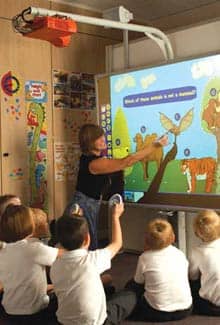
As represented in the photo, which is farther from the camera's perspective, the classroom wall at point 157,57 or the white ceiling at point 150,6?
the white ceiling at point 150,6

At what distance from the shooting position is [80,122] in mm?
4801

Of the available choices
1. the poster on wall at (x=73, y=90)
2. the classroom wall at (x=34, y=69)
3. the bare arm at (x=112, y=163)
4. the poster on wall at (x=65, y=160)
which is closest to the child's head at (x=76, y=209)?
the bare arm at (x=112, y=163)

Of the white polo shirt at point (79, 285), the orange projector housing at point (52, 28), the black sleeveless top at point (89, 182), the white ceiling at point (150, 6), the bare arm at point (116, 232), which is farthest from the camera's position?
the white ceiling at point (150, 6)

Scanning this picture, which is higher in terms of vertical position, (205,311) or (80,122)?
(80,122)

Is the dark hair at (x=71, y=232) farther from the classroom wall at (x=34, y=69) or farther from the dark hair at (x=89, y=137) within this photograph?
the classroom wall at (x=34, y=69)

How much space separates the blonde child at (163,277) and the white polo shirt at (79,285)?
1.19 ft

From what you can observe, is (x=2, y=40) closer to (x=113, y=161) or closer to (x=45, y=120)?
(x=45, y=120)

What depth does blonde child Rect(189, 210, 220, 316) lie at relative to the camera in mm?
2658

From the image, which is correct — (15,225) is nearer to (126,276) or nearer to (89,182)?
(89,182)

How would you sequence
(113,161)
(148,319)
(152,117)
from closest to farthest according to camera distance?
(148,319) < (113,161) < (152,117)

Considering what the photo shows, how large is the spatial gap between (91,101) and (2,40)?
1.10 metres

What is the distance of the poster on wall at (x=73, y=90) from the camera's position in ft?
15.1

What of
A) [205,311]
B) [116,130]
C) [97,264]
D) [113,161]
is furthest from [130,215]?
[97,264]

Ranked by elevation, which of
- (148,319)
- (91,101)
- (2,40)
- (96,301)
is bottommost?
(148,319)
